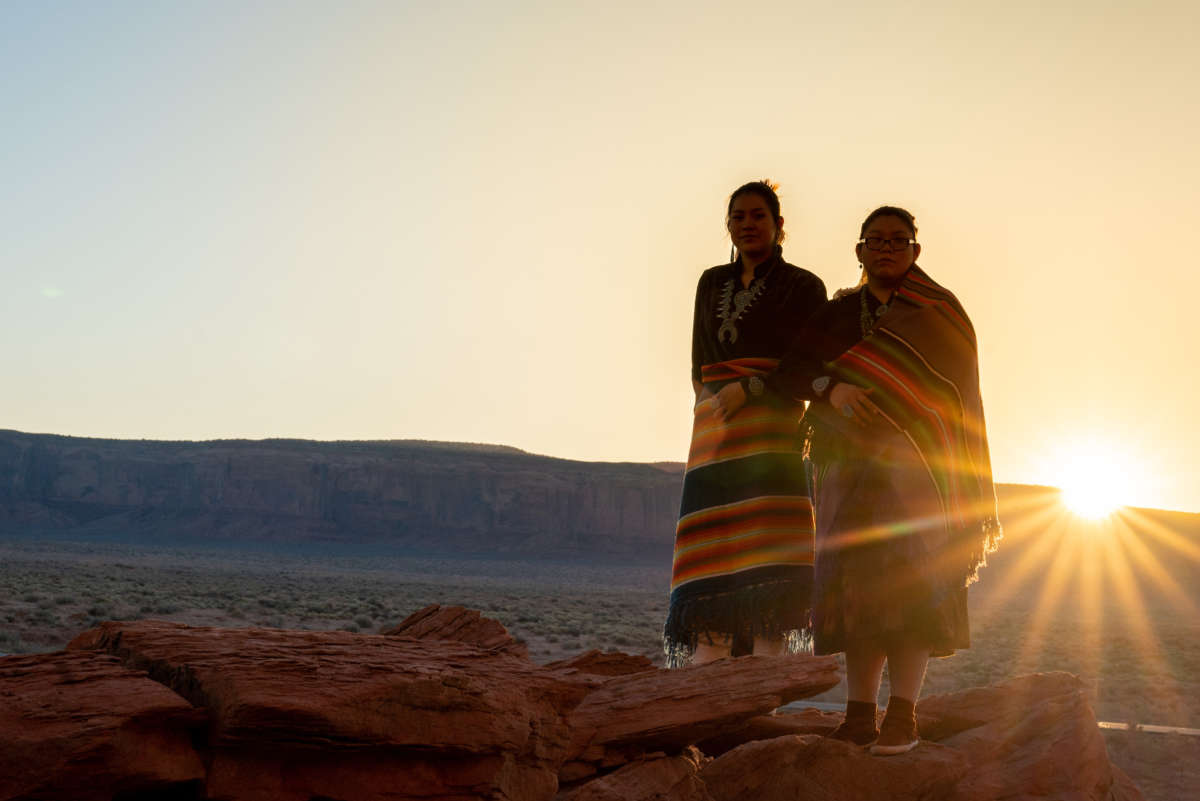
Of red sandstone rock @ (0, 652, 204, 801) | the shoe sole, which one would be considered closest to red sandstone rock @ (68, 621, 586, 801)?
red sandstone rock @ (0, 652, 204, 801)

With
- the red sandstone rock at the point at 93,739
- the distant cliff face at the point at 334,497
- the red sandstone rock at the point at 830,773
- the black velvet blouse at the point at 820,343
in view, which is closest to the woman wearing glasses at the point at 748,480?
the black velvet blouse at the point at 820,343

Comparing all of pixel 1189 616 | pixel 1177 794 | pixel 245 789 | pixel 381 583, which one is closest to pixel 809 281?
pixel 245 789

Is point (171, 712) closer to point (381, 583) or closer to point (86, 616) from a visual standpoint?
point (86, 616)

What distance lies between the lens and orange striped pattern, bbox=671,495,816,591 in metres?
4.43

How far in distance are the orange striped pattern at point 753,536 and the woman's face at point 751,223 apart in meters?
1.10

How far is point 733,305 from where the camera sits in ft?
15.2

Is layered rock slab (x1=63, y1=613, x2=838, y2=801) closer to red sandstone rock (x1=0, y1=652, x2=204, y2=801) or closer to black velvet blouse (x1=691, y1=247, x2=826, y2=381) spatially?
red sandstone rock (x1=0, y1=652, x2=204, y2=801)

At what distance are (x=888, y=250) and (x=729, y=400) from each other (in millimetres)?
891

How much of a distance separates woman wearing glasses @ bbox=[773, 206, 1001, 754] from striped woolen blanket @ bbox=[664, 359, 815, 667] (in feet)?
0.79

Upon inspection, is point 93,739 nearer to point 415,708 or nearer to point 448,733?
point 415,708

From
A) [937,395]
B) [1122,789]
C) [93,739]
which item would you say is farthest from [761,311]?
[93,739]

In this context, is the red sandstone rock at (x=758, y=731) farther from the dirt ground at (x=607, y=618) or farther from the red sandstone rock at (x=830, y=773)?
the dirt ground at (x=607, y=618)

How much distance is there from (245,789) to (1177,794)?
7550mm

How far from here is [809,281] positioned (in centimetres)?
461
